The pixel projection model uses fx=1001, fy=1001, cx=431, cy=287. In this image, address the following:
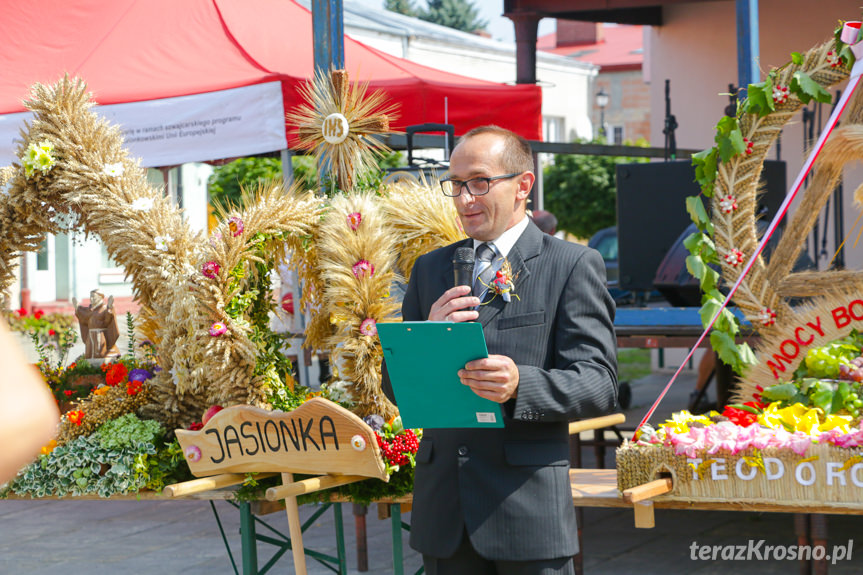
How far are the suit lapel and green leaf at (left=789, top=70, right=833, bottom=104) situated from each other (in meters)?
1.84

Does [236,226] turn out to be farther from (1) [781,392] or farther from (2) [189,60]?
(2) [189,60]

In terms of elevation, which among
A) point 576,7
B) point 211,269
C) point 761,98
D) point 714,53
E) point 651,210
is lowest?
point 211,269

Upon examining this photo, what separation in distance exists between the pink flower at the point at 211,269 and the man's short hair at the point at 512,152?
146 cm

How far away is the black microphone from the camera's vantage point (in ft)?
6.75

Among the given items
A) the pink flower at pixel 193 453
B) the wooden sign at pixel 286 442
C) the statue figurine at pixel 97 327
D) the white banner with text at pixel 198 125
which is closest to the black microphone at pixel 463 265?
the wooden sign at pixel 286 442

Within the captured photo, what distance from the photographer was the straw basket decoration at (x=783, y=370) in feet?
9.64

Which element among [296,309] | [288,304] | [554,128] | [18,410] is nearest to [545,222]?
[288,304]

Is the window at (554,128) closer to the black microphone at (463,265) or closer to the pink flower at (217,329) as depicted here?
the pink flower at (217,329)

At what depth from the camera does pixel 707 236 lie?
3908 mm

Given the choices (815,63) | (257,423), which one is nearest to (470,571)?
(257,423)

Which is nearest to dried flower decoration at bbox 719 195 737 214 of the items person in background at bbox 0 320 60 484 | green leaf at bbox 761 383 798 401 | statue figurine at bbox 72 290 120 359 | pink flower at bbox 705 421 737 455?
green leaf at bbox 761 383 798 401

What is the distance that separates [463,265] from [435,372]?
23 centimetres

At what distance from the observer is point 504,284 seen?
86.9 inches

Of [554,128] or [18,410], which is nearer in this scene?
[18,410]
